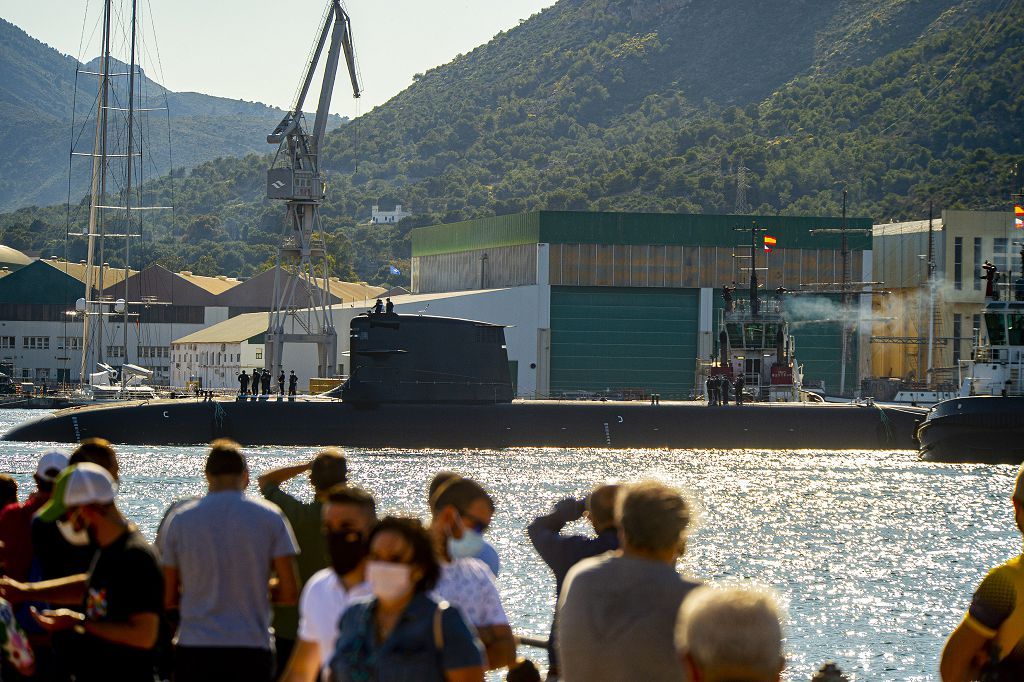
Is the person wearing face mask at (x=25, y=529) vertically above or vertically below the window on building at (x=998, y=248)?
below

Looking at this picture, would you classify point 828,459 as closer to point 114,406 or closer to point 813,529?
point 813,529

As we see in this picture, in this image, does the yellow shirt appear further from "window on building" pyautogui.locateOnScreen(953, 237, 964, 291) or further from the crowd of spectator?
"window on building" pyautogui.locateOnScreen(953, 237, 964, 291)

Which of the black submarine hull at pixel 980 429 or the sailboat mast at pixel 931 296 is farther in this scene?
the sailboat mast at pixel 931 296

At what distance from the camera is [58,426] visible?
4381 cm

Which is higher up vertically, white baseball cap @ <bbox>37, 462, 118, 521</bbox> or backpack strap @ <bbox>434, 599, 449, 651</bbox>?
white baseball cap @ <bbox>37, 462, 118, 521</bbox>

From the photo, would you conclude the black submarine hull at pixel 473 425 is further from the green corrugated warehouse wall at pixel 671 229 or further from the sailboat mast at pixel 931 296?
the green corrugated warehouse wall at pixel 671 229

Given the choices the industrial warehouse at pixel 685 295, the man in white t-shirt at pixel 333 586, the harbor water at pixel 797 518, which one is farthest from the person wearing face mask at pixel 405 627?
the industrial warehouse at pixel 685 295

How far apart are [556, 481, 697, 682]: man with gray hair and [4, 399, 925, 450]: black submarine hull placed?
37047 mm

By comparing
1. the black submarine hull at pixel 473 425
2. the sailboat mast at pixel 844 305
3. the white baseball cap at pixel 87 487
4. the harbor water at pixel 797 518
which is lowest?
the harbor water at pixel 797 518

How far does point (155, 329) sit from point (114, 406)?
4885 centimetres

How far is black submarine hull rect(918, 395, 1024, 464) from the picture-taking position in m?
38.0

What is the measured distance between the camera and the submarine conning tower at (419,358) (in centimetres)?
4228

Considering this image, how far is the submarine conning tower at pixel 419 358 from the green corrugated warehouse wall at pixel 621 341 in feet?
65.5

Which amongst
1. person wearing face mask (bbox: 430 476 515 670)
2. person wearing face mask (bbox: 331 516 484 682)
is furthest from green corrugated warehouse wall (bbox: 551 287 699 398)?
person wearing face mask (bbox: 331 516 484 682)
